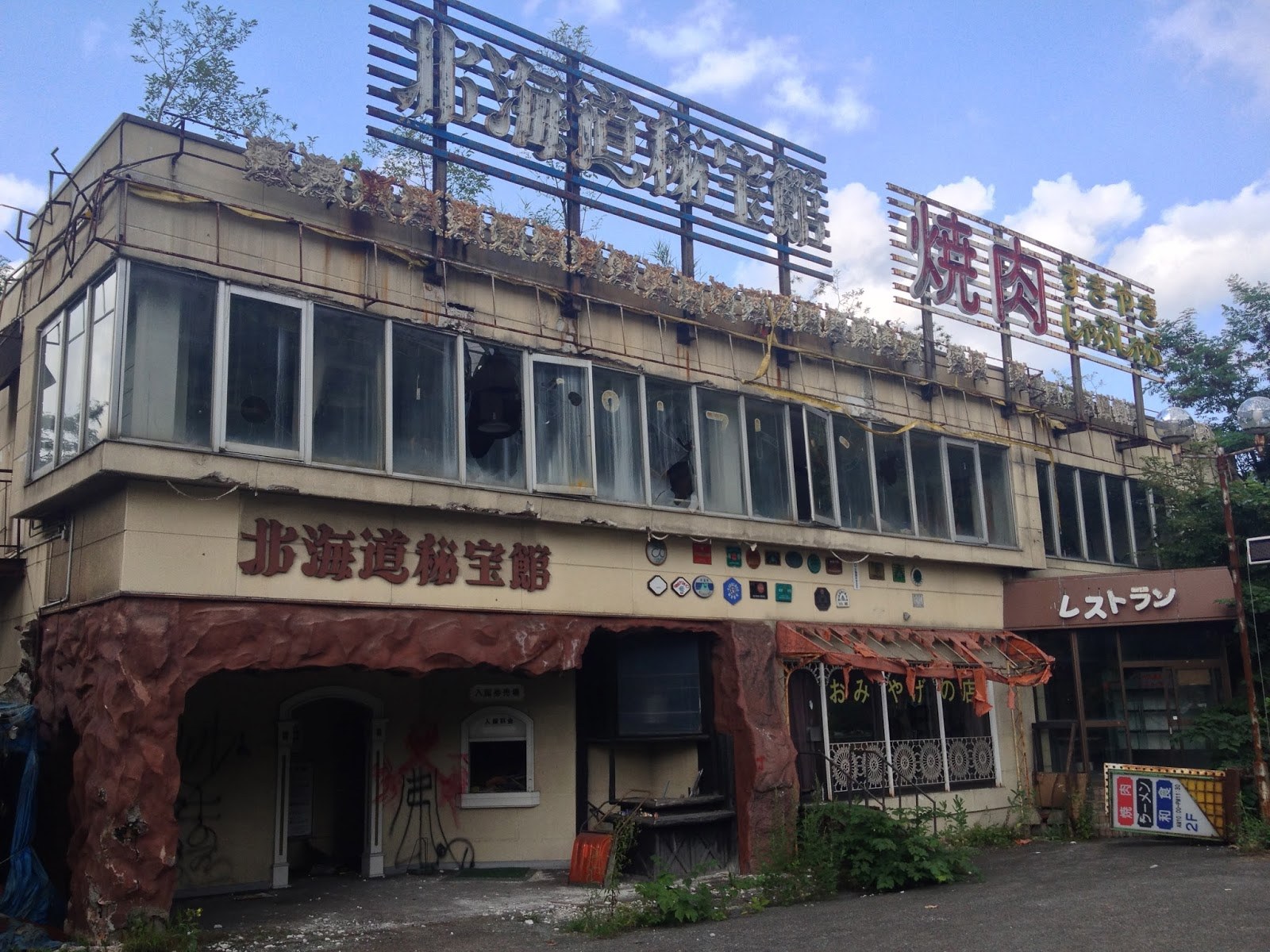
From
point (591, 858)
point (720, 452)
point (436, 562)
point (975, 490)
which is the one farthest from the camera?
point (975, 490)

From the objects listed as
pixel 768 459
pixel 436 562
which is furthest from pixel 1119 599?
pixel 436 562

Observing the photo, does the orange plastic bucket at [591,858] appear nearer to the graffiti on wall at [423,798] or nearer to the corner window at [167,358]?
the graffiti on wall at [423,798]

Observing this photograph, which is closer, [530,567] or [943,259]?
[530,567]

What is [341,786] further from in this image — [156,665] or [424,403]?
[424,403]

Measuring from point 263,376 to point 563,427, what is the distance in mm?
3669

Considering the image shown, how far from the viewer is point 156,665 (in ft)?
33.4

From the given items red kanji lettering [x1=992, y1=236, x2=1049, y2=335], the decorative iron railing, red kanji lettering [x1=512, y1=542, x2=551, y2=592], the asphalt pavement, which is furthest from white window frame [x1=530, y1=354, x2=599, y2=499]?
red kanji lettering [x1=992, y1=236, x2=1049, y2=335]

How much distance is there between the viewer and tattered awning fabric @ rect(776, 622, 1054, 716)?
15039 millimetres

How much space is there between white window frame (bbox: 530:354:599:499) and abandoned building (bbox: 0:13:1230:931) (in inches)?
1.7

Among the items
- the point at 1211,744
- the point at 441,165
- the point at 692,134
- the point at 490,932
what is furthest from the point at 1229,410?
the point at 490,932

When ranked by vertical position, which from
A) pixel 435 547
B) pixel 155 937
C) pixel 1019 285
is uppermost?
pixel 1019 285

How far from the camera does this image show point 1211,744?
653 inches

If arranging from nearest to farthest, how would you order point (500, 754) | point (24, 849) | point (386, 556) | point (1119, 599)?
point (24, 849)
point (386, 556)
point (500, 754)
point (1119, 599)

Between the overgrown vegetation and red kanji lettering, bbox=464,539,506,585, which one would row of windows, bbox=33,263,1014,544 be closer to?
red kanji lettering, bbox=464,539,506,585
